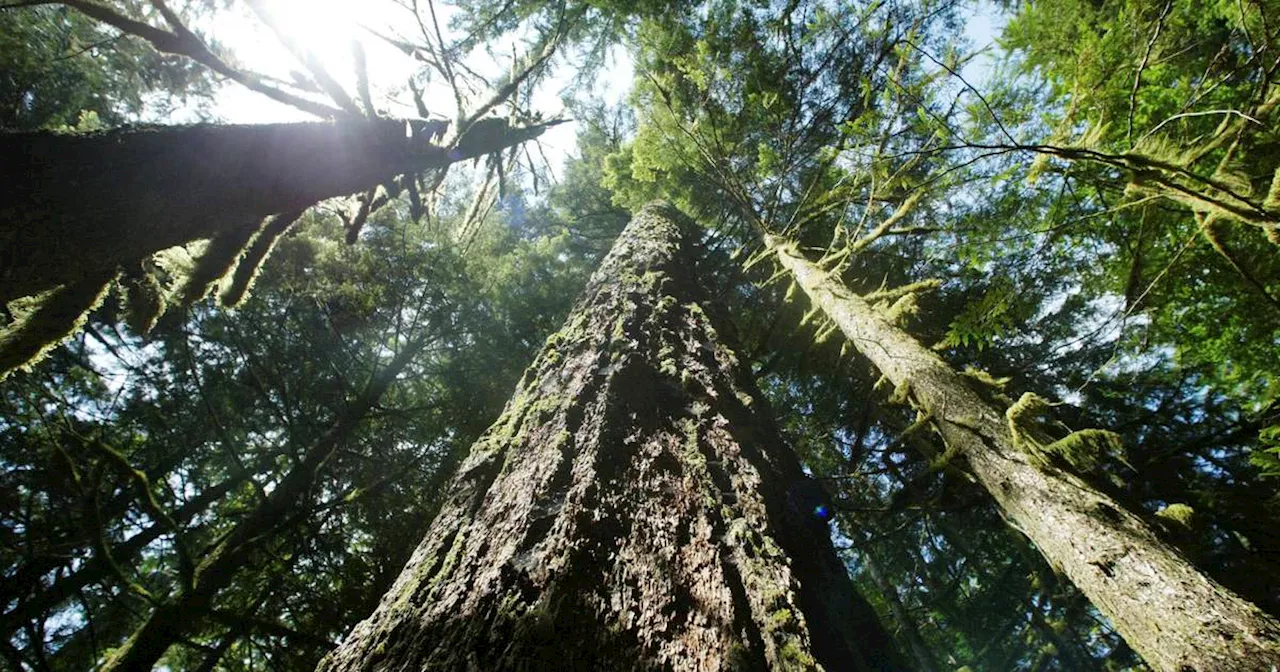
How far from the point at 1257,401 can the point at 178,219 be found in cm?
883

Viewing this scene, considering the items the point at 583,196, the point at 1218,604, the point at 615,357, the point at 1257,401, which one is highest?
the point at 583,196

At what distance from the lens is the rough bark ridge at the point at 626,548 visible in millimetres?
1169

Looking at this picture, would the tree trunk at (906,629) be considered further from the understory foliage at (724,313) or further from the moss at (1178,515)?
the moss at (1178,515)

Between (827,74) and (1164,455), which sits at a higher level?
(827,74)

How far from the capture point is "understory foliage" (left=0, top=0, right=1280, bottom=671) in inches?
146

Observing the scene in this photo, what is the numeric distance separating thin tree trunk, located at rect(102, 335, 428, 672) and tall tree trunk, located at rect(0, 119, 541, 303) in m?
2.64

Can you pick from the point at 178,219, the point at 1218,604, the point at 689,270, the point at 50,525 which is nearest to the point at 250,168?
the point at 178,219

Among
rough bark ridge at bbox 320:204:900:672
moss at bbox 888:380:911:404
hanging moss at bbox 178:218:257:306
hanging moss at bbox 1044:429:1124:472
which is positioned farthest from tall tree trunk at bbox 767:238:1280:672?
hanging moss at bbox 178:218:257:306

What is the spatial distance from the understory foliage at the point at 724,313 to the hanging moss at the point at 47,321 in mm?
102

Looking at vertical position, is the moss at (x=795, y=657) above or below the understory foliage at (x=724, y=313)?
below

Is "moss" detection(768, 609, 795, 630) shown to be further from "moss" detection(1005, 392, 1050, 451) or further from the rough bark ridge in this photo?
"moss" detection(1005, 392, 1050, 451)

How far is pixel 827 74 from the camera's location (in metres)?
6.29

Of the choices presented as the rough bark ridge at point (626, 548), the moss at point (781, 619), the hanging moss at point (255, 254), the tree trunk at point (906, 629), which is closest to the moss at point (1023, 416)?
the rough bark ridge at point (626, 548)

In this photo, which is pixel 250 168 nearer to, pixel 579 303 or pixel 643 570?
pixel 579 303
